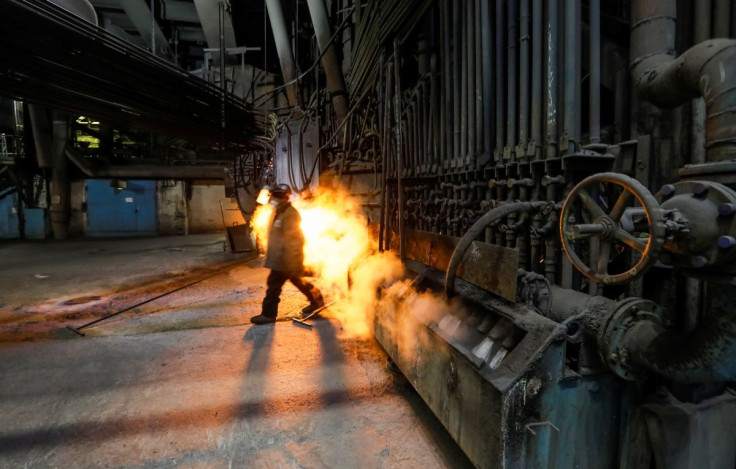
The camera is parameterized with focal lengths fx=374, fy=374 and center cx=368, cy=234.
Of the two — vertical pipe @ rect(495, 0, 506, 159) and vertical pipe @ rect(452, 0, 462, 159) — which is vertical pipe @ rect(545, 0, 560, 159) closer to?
vertical pipe @ rect(495, 0, 506, 159)

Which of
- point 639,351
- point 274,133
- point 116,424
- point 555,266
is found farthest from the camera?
point 274,133

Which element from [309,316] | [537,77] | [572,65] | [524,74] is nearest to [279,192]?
[309,316]

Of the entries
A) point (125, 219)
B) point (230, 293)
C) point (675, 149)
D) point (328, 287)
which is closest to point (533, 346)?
point (675, 149)

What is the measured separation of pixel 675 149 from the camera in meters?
2.12

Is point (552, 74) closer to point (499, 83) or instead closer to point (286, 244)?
point (499, 83)

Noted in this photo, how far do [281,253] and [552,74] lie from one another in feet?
12.0

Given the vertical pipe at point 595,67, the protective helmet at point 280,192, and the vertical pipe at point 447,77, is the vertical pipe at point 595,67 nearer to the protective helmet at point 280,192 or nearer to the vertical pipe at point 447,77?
the vertical pipe at point 447,77

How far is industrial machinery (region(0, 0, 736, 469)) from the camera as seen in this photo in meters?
1.49

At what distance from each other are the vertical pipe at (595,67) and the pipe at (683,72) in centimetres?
20

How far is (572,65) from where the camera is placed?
2236 millimetres

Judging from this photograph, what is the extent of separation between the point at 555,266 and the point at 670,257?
2.96ft

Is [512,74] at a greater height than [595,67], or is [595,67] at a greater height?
[512,74]

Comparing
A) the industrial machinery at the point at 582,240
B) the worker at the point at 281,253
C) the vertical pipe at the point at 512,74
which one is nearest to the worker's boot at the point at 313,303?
the worker at the point at 281,253

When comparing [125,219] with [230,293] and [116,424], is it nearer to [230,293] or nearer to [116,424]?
[230,293]
